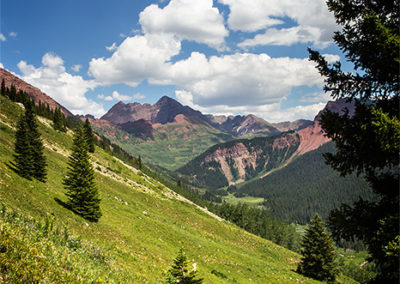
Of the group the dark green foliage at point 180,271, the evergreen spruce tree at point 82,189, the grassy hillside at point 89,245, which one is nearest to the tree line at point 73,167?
the evergreen spruce tree at point 82,189

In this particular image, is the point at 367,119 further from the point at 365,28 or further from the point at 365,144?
the point at 365,28

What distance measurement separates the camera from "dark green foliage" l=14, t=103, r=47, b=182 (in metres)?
26.2

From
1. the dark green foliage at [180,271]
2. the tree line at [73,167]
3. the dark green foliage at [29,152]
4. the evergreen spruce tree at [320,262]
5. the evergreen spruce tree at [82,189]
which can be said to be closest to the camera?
the dark green foliage at [180,271]

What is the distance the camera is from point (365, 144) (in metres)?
8.38

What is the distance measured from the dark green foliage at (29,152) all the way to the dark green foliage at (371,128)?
30.7 m

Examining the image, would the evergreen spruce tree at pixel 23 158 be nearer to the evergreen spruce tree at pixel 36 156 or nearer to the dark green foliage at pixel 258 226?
the evergreen spruce tree at pixel 36 156

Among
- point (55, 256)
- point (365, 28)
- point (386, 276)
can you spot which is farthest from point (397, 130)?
point (55, 256)

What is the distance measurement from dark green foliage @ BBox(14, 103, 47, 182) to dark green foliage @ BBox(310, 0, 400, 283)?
30688 millimetres

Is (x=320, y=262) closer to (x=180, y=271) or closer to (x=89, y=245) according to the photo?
(x=180, y=271)

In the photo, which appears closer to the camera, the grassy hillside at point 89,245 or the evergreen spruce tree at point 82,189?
the grassy hillside at point 89,245

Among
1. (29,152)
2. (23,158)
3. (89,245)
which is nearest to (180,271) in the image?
(89,245)

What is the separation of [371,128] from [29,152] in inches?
1263

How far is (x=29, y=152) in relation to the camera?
2648 centimetres

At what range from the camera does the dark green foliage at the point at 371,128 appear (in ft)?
24.9
